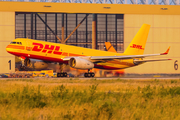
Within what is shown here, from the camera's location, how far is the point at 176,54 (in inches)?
2653

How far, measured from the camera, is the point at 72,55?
153 ft

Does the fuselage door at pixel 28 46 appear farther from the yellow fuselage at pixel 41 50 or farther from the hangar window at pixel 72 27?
the hangar window at pixel 72 27

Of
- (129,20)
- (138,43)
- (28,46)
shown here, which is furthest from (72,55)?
(129,20)

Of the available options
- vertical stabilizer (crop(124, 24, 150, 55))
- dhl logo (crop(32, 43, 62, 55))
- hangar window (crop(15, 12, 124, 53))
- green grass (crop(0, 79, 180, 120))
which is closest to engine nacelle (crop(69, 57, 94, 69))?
dhl logo (crop(32, 43, 62, 55))

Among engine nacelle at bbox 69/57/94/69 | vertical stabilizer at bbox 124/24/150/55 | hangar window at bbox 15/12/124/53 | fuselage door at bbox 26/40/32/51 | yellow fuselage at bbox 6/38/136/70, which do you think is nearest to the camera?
fuselage door at bbox 26/40/32/51

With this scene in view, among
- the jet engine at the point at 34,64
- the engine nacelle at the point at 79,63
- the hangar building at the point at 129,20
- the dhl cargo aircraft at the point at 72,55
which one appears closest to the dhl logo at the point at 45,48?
the dhl cargo aircraft at the point at 72,55

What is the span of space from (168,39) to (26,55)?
35.6 metres

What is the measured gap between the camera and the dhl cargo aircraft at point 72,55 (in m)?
43.2

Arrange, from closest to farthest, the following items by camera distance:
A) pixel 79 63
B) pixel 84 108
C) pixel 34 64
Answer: pixel 84 108 → pixel 79 63 → pixel 34 64

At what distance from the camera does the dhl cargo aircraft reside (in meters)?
43.2

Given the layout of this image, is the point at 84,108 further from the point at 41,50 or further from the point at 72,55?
the point at 72,55

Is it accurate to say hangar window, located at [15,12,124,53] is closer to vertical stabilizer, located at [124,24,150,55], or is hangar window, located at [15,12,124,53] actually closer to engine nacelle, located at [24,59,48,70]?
vertical stabilizer, located at [124,24,150,55]

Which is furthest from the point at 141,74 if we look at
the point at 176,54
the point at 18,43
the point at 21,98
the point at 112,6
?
the point at 21,98

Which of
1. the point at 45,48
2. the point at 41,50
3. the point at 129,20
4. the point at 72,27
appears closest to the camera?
the point at 41,50
